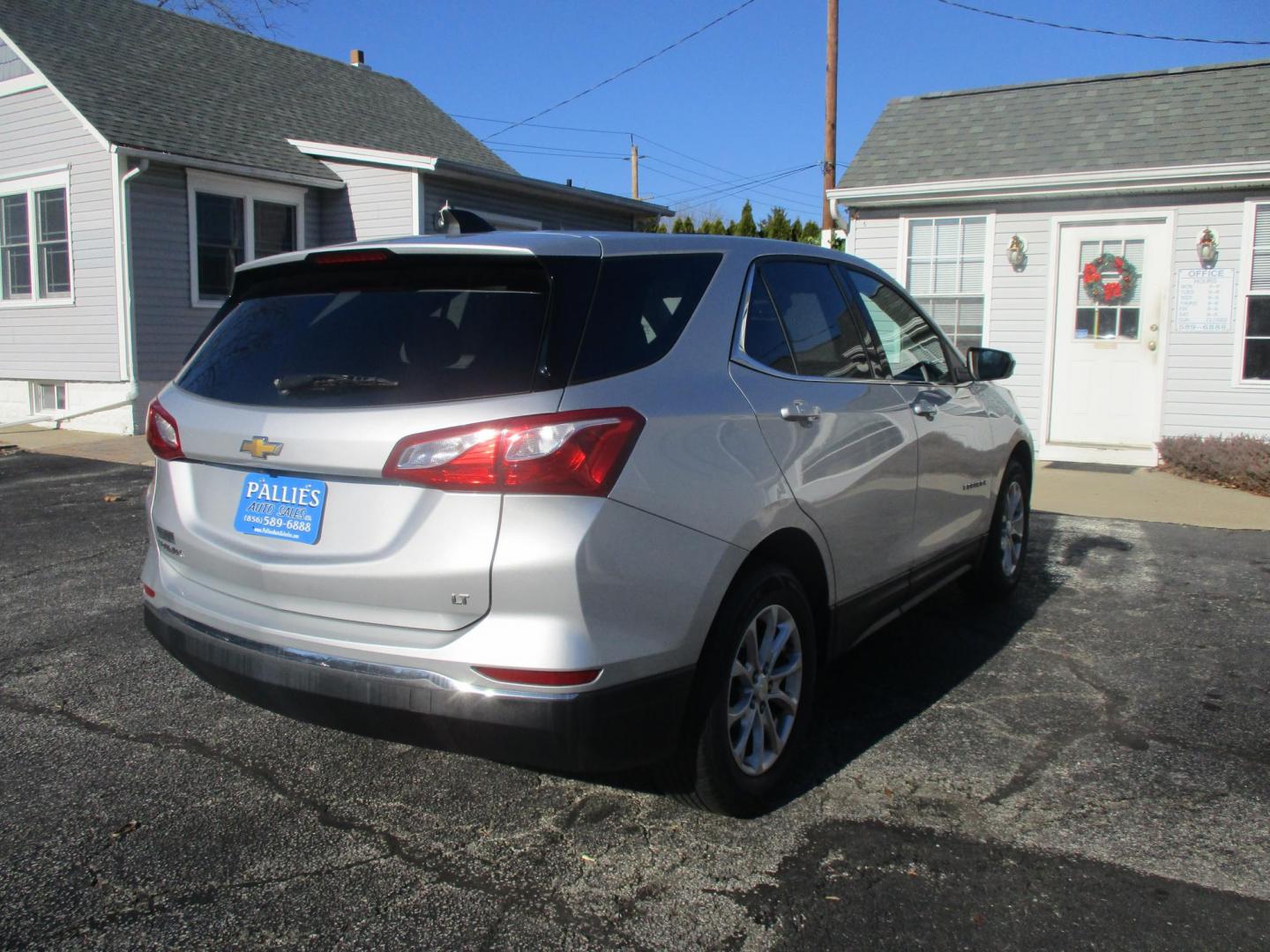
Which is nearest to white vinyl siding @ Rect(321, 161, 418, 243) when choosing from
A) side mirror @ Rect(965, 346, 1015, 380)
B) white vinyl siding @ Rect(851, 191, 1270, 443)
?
white vinyl siding @ Rect(851, 191, 1270, 443)

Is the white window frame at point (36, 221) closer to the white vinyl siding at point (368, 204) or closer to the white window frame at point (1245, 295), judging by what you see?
the white vinyl siding at point (368, 204)

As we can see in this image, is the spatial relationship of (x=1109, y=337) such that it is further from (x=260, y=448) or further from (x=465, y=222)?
(x=260, y=448)

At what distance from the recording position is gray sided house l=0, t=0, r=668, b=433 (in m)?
13.0

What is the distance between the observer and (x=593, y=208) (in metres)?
17.7

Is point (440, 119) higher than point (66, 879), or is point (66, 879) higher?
point (440, 119)

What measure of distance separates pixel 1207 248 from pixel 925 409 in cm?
753

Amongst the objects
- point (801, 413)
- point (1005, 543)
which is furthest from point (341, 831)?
point (1005, 543)

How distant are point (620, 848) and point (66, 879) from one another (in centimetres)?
145

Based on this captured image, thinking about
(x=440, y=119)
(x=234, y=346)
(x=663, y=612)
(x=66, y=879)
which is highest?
(x=440, y=119)

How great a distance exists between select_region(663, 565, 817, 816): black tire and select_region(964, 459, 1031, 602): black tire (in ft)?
7.48

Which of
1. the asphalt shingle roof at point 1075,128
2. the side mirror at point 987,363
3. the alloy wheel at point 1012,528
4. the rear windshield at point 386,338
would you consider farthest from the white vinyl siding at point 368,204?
the rear windshield at point 386,338

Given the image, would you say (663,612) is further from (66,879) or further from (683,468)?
(66,879)

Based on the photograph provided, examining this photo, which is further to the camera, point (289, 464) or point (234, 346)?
point (234, 346)

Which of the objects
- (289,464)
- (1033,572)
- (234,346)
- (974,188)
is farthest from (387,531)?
(974,188)
